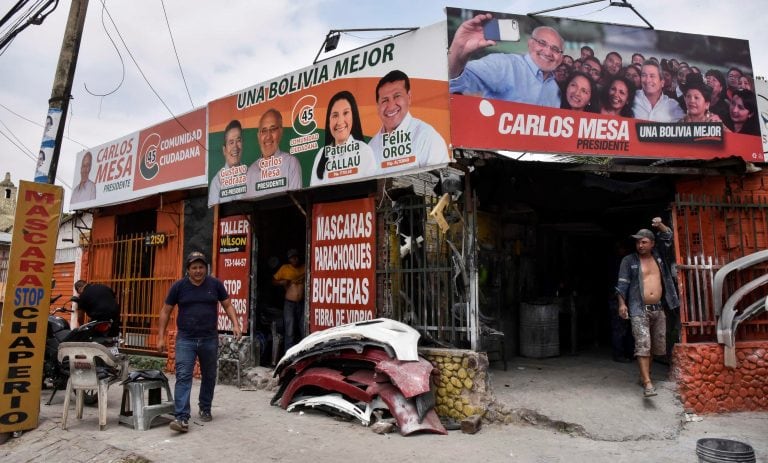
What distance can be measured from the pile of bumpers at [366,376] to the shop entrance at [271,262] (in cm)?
150

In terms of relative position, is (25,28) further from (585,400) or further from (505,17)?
(585,400)

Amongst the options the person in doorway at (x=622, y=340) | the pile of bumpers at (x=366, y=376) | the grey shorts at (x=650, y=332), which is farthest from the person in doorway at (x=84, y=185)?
the grey shorts at (x=650, y=332)

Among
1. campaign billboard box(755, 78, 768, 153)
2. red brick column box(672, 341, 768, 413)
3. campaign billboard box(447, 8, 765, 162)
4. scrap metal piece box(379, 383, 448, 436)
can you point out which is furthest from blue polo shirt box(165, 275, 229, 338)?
campaign billboard box(755, 78, 768, 153)

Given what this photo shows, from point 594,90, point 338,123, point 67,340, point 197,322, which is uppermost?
point 594,90

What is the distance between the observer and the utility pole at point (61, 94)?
6742mm

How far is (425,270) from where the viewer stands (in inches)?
251

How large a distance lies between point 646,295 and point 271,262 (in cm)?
605

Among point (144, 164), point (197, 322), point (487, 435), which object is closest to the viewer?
point (487, 435)

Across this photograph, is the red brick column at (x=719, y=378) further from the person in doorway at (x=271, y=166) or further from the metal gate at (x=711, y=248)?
the person in doorway at (x=271, y=166)

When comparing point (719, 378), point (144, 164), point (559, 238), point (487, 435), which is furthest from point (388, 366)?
point (144, 164)

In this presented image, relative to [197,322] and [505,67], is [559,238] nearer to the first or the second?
[505,67]

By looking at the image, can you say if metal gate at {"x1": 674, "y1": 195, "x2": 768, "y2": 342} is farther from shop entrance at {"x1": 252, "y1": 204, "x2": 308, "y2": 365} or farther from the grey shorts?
shop entrance at {"x1": 252, "y1": 204, "x2": 308, "y2": 365}

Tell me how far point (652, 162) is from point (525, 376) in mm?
3171

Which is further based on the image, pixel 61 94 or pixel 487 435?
pixel 61 94
